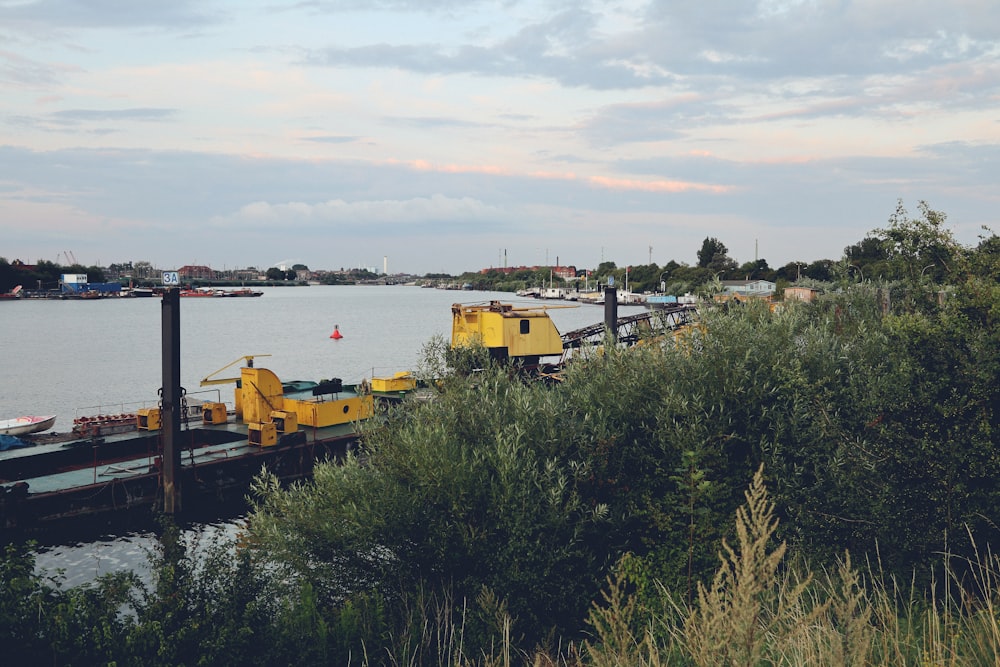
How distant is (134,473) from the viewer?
31797 millimetres

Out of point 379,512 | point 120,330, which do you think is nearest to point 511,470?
point 379,512

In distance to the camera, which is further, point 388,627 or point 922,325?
point 388,627

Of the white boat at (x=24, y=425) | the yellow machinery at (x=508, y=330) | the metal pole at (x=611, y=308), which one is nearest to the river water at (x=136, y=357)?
the white boat at (x=24, y=425)

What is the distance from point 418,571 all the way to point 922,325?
12.0 metres

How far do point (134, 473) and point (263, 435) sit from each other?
574 centimetres

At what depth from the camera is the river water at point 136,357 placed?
102ft

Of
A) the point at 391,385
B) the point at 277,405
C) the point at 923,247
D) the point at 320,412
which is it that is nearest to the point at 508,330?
the point at 391,385

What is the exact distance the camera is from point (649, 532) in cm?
1752

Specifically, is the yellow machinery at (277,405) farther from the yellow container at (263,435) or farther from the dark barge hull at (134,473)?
the yellow container at (263,435)

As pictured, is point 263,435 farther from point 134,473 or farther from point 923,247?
point 923,247

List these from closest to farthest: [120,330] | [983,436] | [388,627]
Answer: [983,436]
[388,627]
[120,330]

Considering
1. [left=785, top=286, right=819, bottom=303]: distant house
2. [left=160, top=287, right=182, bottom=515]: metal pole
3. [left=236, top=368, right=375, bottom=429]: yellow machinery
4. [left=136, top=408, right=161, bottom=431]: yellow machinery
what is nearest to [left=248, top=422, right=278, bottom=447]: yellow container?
[left=236, top=368, right=375, bottom=429]: yellow machinery

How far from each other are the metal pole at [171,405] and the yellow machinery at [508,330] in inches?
680

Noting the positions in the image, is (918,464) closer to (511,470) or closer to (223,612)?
(511,470)
